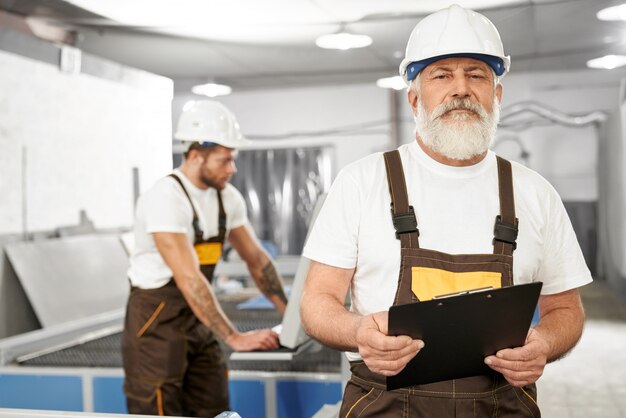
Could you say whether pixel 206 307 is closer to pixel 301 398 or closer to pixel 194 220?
pixel 194 220

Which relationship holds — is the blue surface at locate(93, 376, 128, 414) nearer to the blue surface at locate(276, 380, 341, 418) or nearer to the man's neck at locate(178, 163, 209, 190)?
the blue surface at locate(276, 380, 341, 418)

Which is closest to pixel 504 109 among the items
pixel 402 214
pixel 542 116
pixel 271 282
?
pixel 542 116

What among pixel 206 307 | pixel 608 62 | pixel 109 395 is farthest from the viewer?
pixel 608 62

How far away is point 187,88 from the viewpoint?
19.2 ft

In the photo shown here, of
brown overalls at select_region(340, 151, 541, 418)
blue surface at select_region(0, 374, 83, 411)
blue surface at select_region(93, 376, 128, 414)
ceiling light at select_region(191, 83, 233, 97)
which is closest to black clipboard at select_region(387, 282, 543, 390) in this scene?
brown overalls at select_region(340, 151, 541, 418)

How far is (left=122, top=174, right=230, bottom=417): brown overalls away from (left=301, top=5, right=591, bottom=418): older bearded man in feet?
3.96

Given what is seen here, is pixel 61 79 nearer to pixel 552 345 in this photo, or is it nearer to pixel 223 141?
pixel 223 141

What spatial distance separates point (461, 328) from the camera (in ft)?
3.97

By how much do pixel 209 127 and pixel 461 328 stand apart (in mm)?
1745

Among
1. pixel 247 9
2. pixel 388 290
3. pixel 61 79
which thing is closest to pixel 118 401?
pixel 388 290

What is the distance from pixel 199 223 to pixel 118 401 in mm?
880

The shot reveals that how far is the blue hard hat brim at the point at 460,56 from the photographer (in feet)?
4.98

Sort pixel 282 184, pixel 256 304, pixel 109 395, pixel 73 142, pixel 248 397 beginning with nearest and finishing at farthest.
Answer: pixel 248 397 < pixel 109 395 < pixel 256 304 < pixel 73 142 < pixel 282 184

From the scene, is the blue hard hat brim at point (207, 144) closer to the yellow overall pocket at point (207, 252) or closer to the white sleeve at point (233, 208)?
the white sleeve at point (233, 208)
